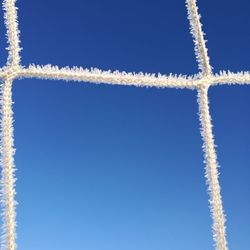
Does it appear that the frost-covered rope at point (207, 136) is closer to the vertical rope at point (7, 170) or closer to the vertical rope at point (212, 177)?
the vertical rope at point (212, 177)

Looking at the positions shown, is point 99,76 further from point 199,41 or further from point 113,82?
point 199,41

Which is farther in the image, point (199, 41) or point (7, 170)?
point (199, 41)

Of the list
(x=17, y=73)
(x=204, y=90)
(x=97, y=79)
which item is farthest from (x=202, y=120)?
(x=17, y=73)

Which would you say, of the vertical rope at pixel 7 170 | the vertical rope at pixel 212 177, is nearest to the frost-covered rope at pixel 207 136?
the vertical rope at pixel 212 177

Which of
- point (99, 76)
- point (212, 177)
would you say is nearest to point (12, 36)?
point (99, 76)

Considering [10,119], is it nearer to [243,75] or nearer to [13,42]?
[13,42]
